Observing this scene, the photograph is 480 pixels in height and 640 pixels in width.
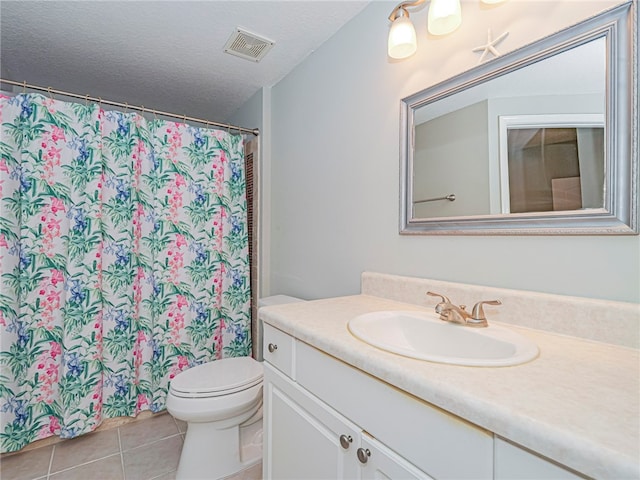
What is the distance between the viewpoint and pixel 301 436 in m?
0.96

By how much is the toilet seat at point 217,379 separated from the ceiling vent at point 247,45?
1807mm

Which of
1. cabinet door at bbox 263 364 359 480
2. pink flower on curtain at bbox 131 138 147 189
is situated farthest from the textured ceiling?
cabinet door at bbox 263 364 359 480

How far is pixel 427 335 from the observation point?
1007 millimetres

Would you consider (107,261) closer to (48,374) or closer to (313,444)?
(48,374)

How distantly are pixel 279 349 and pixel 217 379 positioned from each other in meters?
0.65

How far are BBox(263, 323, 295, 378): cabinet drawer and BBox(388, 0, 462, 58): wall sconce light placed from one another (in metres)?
1.12

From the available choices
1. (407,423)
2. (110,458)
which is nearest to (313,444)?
(407,423)

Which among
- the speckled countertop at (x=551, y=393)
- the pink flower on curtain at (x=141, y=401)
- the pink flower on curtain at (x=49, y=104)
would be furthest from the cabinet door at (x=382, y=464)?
the pink flower on curtain at (x=49, y=104)

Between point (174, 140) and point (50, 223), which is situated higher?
point (174, 140)

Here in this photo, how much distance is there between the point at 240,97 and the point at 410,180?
72.3 inches

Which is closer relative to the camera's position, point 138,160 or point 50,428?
point 50,428

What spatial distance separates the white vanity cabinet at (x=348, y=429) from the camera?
1.90 feet

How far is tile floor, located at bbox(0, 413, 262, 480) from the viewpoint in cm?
149

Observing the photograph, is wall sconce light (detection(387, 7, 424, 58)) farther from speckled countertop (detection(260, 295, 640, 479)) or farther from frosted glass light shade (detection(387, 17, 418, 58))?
speckled countertop (detection(260, 295, 640, 479))
